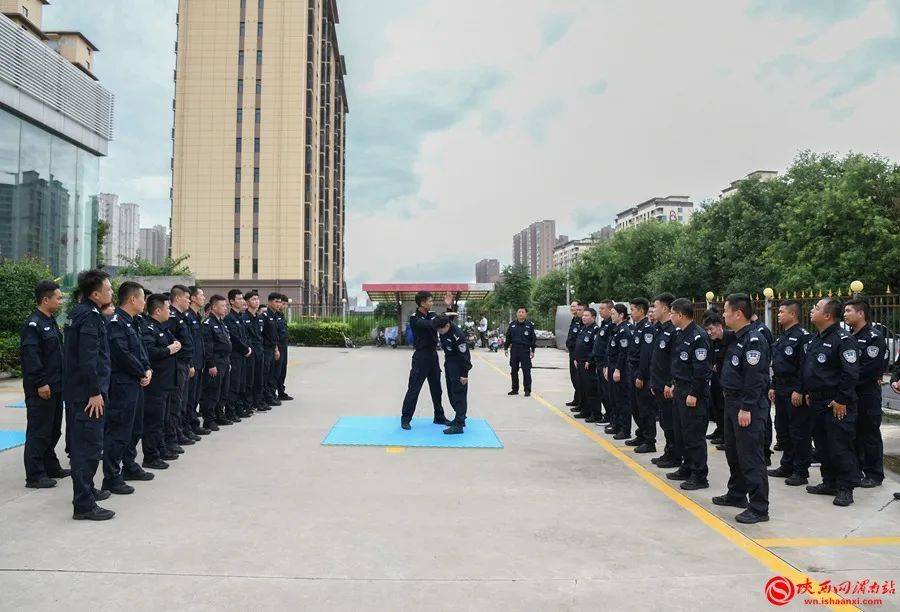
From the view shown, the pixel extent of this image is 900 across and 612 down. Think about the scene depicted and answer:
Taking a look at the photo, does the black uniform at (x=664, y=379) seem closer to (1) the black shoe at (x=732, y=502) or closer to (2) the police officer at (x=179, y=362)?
(1) the black shoe at (x=732, y=502)

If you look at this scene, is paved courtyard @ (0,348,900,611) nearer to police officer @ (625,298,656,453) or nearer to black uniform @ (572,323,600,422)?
police officer @ (625,298,656,453)

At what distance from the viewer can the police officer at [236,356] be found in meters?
9.16

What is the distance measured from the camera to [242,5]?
50.7 m

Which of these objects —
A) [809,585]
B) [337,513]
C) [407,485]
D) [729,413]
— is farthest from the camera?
[407,485]

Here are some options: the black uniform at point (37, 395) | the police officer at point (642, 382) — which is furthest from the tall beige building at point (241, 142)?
the black uniform at point (37, 395)

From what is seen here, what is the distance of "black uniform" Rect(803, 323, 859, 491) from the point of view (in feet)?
18.4

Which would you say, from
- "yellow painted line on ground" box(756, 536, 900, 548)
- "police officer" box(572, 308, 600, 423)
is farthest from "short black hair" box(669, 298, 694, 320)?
"police officer" box(572, 308, 600, 423)

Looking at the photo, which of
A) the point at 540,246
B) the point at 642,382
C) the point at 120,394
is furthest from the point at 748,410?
the point at 540,246

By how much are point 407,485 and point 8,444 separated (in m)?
4.98

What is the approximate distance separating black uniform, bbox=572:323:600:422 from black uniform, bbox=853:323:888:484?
12.8ft

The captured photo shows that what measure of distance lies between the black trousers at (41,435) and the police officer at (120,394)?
71 cm

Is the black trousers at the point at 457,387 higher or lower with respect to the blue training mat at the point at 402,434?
higher

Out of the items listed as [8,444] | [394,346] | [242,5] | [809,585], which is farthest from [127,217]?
[809,585]

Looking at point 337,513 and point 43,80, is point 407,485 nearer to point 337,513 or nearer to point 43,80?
point 337,513
